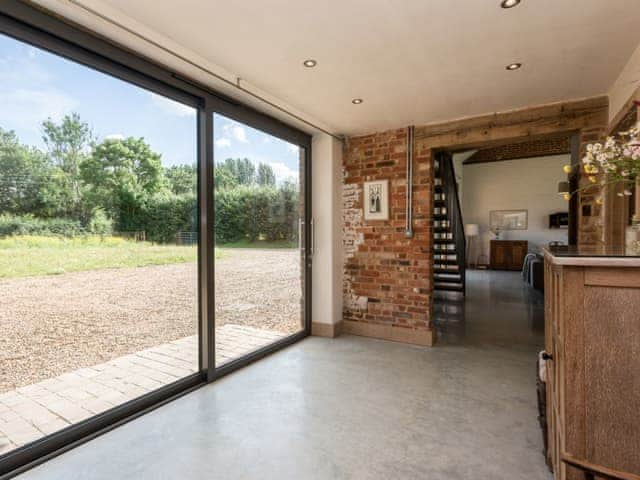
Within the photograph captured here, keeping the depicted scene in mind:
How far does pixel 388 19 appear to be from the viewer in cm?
193

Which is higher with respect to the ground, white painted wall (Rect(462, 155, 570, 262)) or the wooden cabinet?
white painted wall (Rect(462, 155, 570, 262))

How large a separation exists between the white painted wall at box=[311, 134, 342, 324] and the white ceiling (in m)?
1.02

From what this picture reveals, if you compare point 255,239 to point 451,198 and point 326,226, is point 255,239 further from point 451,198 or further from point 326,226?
point 451,198

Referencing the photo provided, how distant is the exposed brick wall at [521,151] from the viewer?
8992mm

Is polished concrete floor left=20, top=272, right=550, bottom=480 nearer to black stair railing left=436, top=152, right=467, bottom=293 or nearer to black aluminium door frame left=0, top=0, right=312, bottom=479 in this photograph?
black aluminium door frame left=0, top=0, right=312, bottom=479

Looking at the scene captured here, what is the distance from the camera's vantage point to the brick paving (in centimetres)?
188

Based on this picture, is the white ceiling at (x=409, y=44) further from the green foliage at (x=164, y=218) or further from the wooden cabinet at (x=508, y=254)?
the wooden cabinet at (x=508, y=254)

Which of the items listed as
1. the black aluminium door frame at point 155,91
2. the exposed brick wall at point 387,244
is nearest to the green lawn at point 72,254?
the black aluminium door frame at point 155,91

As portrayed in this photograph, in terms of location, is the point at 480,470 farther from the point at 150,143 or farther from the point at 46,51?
the point at 46,51

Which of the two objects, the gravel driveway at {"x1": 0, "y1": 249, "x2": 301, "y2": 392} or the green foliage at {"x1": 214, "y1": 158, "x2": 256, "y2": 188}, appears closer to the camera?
the gravel driveway at {"x1": 0, "y1": 249, "x2": 301, "y2": 392}

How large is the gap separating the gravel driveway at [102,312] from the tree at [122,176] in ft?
1.51

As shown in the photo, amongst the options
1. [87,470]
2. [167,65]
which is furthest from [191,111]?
[87,470]

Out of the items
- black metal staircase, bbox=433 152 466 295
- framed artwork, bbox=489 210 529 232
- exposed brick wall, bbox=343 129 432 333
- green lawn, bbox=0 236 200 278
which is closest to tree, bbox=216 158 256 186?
green lawn, bbox=0 236 200 278

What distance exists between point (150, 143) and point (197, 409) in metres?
1.96
